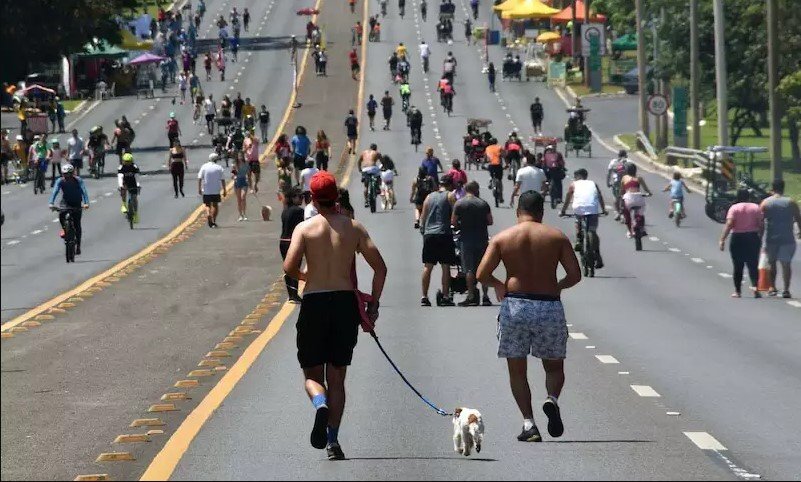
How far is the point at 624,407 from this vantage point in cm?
1377

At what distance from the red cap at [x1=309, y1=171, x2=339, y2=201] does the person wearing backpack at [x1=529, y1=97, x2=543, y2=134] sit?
6042cm

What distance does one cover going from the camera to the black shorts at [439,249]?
2425 centimetres

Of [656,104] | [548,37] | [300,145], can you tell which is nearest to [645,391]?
[300,145]

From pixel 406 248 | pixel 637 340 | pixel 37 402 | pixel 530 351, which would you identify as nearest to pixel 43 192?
pixel 406 248

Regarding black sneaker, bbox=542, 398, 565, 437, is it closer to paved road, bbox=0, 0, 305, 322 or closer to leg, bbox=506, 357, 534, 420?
leg, bbox=506, 357, 534, 420

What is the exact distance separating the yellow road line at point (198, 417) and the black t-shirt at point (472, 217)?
14.7 feet

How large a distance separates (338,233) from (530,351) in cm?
171

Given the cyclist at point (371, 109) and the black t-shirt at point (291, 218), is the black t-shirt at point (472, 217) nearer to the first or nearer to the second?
the black t-shirt at point (291, 218)

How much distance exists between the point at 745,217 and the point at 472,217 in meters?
4.48

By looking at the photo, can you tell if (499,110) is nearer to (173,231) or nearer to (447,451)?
(173,231)

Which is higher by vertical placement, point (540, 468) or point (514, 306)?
point (514, 306)

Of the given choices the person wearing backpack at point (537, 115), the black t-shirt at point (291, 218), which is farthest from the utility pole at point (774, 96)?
the person wearing backpack at point (537, 115)

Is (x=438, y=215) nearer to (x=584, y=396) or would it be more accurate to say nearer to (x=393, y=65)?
(x=584, y=396)

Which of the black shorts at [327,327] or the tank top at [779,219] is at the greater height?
the black shorts at [327,327]
